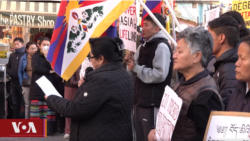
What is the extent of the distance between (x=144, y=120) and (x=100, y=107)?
1.61 metres

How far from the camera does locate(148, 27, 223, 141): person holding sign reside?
271 cm

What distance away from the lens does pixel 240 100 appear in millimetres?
2910

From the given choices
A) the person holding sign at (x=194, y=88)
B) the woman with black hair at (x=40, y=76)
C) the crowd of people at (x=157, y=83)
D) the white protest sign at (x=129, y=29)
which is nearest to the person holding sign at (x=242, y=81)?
the crowd of people at (x=157, y=83)

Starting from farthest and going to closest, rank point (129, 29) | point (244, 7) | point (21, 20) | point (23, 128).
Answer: point (21, 20) → point (244, 7) → point (129, 29) → point (23, 128)

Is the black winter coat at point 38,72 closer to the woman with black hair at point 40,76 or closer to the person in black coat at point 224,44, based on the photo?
the woman with black hair at point 40,76

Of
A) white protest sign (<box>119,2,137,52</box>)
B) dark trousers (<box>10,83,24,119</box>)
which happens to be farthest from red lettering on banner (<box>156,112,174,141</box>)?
dark trousers (<box>10,83,24,119</box>)

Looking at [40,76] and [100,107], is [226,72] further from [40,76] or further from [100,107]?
[40,76]

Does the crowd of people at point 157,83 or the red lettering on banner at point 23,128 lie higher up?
the crowd of people at point 157,83

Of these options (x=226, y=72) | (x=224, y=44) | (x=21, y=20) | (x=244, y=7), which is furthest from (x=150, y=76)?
(x=21, y=20)

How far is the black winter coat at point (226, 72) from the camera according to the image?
3500 millimetres

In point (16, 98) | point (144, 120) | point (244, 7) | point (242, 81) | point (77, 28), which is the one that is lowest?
point (16, 98)

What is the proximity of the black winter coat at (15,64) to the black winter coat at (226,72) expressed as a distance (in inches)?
273

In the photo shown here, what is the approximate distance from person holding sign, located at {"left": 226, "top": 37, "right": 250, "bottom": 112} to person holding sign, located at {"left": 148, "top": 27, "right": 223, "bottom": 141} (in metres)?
0.20

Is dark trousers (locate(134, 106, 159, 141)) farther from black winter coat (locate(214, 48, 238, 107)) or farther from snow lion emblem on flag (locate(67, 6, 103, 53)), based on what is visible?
black winter coat (locate(214, 48, 238, 107))
